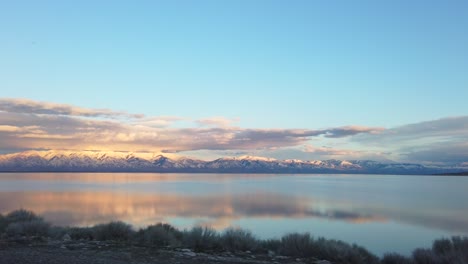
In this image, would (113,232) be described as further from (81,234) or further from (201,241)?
(201,241)

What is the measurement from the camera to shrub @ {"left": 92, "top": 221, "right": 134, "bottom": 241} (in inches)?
544

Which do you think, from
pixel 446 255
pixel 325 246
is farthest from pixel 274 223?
pixel 446 255

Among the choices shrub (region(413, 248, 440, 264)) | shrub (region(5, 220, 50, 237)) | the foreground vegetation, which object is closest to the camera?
shrub (region(413, 248, 440, 264))

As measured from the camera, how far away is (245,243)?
509 inches

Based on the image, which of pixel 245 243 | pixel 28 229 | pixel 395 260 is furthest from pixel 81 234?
pixel 395 260

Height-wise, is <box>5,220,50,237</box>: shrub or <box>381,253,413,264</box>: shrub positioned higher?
<box>5,220,50,237</box>: shrub

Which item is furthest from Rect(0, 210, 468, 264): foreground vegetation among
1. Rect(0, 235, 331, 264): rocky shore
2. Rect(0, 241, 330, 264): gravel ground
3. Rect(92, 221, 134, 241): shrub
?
A: Rect(0, 241, 330, 264): gravel ground

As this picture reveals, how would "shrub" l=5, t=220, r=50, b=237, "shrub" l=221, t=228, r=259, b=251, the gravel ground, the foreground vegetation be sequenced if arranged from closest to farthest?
the gravel ground
the foreground vegetation
"shrub" l=221, t=228, r=259, b=251
"shrub" l=5, t=220, r=50, b=237

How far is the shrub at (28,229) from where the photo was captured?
14250 mm

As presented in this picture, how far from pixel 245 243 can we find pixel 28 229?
7.84 m

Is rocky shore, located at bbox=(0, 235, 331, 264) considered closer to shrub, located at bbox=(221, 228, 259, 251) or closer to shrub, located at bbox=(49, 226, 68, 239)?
shrub, located at bbox=(221, 228, 259, 251)

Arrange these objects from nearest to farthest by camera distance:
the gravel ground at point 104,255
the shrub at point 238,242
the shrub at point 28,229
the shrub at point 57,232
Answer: the gravel ground at point 104,255
the shrub at point 238,242
the shrub at point 57,232
the shrub at point 28,229

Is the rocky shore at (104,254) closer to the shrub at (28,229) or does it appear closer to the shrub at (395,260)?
the shrub at (28,229)

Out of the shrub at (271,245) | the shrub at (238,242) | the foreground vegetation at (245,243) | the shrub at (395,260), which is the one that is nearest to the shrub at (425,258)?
the foreground vegetation at (245,243)
